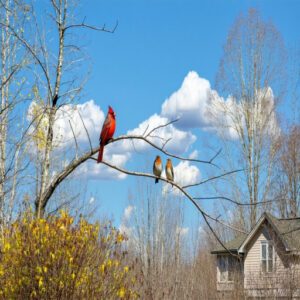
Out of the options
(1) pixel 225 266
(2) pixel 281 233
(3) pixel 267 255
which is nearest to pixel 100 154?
(2) pixel 281 233

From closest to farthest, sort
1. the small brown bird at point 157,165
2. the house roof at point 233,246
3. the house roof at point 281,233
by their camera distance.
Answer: the small brown bird at point 157,165 → the house roof at point 281,233 → the house roof at point 233,246

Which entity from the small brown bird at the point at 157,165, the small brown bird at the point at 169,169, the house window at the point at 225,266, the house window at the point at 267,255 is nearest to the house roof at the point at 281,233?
the house window at the point at 225,266

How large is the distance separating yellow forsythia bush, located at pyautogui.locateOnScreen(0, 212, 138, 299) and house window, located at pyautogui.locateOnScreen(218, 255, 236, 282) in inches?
805

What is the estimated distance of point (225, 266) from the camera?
91.8ft

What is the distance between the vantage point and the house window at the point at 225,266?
2720 cm

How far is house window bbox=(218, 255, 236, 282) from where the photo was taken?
89.2 feet

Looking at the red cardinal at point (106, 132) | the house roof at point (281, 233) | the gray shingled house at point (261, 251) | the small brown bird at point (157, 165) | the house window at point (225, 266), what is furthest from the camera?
the house window at point (225, 266)

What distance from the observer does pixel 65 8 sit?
9.22 m

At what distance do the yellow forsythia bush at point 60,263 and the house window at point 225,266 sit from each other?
2046 cm

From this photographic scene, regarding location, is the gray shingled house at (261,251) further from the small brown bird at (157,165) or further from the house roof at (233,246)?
the small brown bird at (157,165)

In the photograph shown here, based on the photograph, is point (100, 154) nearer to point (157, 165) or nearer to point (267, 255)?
point (157, 165)

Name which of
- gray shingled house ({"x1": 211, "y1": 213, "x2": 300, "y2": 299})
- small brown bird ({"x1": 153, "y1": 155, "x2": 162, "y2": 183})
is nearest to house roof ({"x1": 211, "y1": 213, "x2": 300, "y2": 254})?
gray shingled house ({"x1": 211, "y1": 213, "x2": 300, "y2": 299})

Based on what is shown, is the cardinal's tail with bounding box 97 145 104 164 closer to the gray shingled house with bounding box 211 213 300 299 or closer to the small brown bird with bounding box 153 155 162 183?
the small brown bird with bounding box 153 155 162 183

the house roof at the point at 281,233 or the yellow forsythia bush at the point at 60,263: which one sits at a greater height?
the house roof at the point at 281,233
